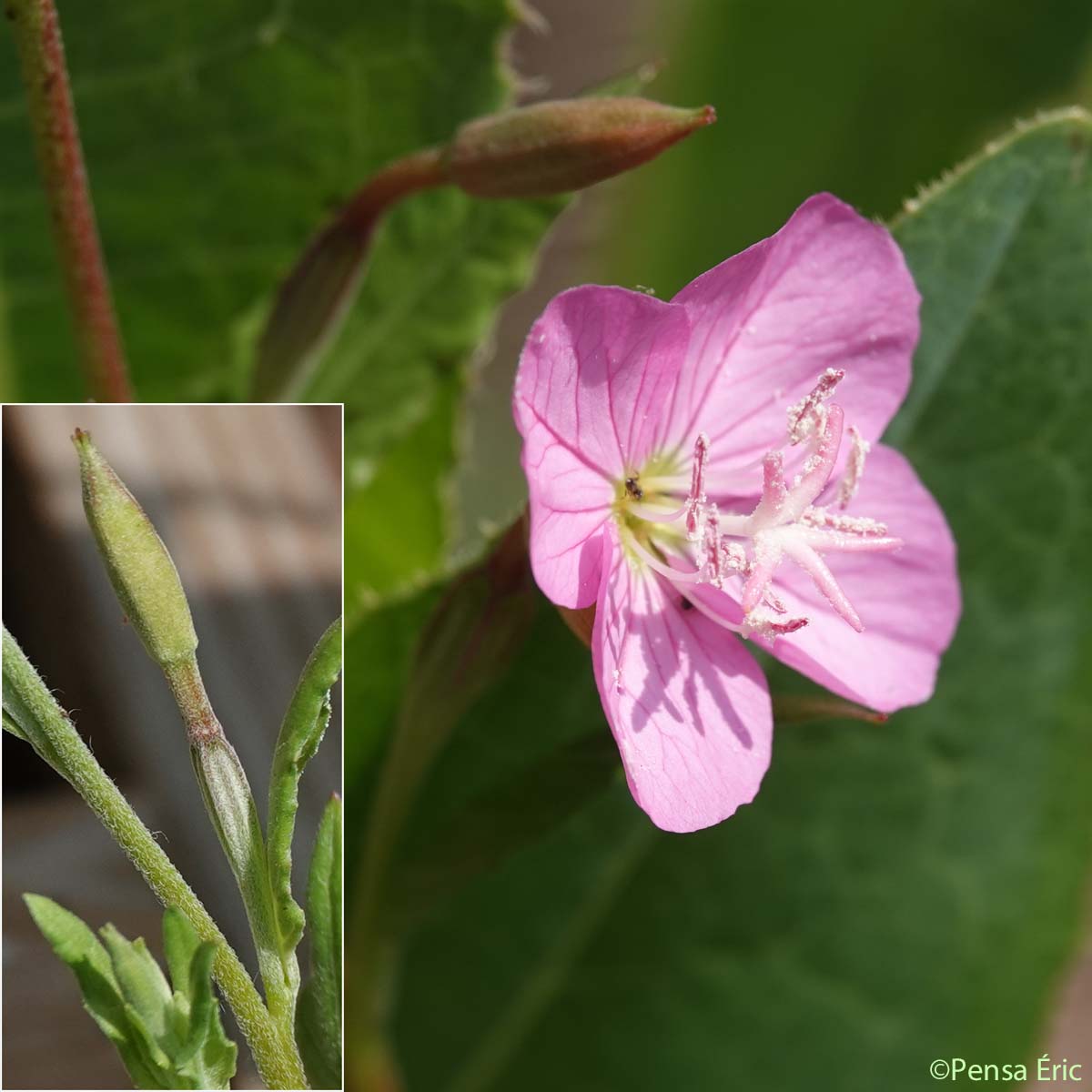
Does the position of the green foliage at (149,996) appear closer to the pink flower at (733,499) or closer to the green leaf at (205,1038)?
the green leaf at (205,1038)

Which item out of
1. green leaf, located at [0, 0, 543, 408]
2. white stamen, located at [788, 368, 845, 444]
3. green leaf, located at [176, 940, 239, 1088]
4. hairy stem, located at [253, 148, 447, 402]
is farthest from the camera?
green leaf, located at [0, 0, 543, 408]

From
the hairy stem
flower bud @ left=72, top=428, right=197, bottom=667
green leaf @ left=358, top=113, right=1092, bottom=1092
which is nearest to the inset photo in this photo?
flower bud @ left=72, top=428, right=197, bottom=667

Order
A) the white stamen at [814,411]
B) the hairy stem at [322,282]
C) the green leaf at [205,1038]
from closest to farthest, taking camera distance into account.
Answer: the green leaf at [205,1038]
the white stamen at [814,411]
the hairy stem at [322,282]

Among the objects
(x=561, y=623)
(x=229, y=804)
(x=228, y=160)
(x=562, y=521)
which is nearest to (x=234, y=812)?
(x=229, y=804)

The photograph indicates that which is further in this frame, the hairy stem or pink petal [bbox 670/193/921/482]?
the hairy stem

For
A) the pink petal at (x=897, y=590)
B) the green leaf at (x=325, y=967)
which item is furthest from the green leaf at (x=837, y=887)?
the green leaf at (x=325, y=967)

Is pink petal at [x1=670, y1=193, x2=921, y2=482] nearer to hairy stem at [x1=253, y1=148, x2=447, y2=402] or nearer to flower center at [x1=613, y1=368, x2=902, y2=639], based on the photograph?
flower center at [x1=613, y1=368, x2=902, y2=639]

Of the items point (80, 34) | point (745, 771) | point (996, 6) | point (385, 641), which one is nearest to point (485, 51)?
point (80, 34)

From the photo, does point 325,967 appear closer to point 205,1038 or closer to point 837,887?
point 205,1038
